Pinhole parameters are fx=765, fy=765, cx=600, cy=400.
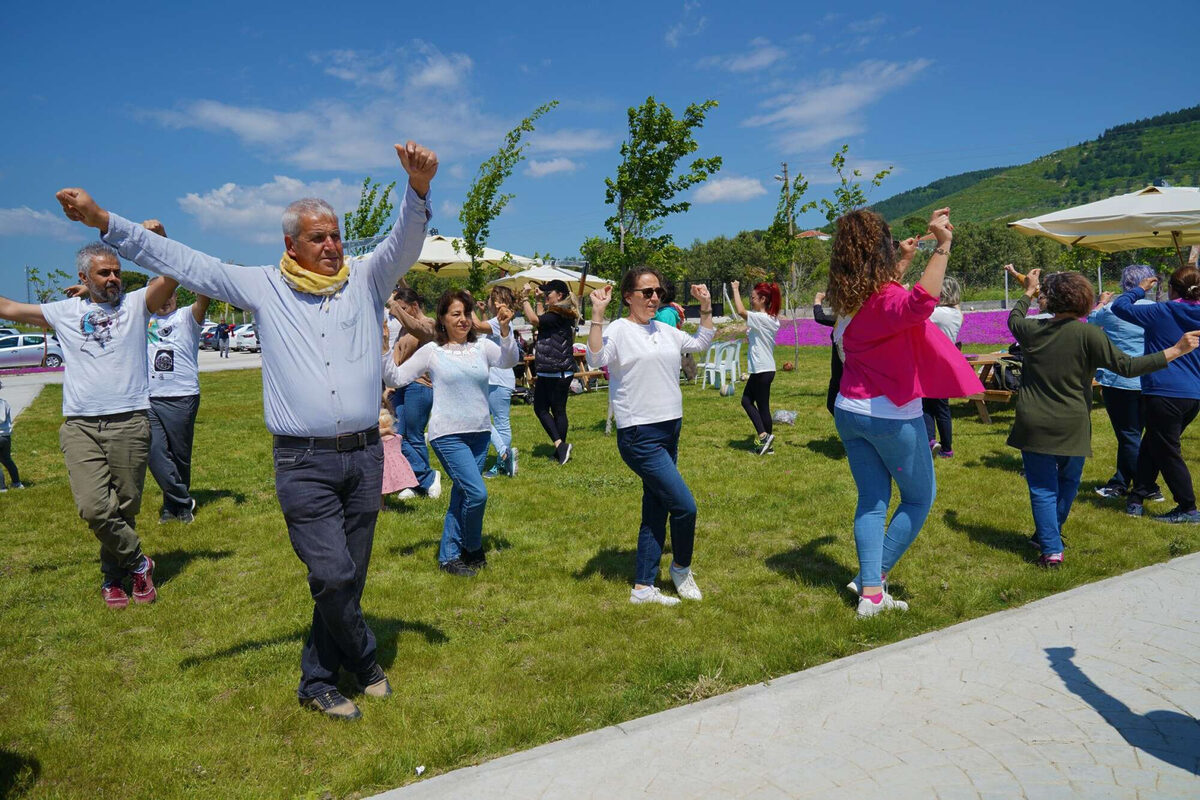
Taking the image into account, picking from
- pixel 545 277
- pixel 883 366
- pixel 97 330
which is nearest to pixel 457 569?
pixel 97 330

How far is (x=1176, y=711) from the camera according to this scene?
3150 millimetres

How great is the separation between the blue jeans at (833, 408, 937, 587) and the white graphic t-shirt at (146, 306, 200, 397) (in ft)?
18.5

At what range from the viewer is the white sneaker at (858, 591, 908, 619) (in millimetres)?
4357

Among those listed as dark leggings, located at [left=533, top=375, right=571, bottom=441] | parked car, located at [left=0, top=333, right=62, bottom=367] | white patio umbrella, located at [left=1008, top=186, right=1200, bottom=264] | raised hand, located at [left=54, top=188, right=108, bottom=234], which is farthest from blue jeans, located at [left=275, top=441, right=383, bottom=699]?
parked car, located at [left=0, top=333, right=62, bottom=367]

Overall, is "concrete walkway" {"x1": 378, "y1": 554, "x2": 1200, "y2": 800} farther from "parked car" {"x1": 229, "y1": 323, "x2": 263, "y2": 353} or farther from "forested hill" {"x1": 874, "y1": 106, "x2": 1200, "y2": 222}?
"forested hill" {"x1": 874, "y1": 106, "x2": 1200, "y2": 222}

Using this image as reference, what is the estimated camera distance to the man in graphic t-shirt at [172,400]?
6.89m

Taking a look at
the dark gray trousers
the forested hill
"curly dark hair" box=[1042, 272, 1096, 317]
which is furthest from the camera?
the forested hill

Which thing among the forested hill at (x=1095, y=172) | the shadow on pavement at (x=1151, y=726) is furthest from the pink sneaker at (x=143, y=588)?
the forested hill at (x=1095, y=172)

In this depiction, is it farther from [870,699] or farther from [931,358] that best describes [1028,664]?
[931,358]

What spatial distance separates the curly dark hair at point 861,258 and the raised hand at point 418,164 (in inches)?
85.2

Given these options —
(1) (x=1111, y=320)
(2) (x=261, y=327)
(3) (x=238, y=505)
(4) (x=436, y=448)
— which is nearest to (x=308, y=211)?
(2) (x=261, y=327)

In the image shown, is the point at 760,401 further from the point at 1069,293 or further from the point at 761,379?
the point at 1069,293

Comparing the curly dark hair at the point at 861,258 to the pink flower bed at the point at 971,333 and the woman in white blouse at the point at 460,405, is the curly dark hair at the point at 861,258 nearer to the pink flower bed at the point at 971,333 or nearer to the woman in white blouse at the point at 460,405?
the woman in white blouse at the point at 460,405

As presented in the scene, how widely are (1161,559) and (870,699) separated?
3148mm
